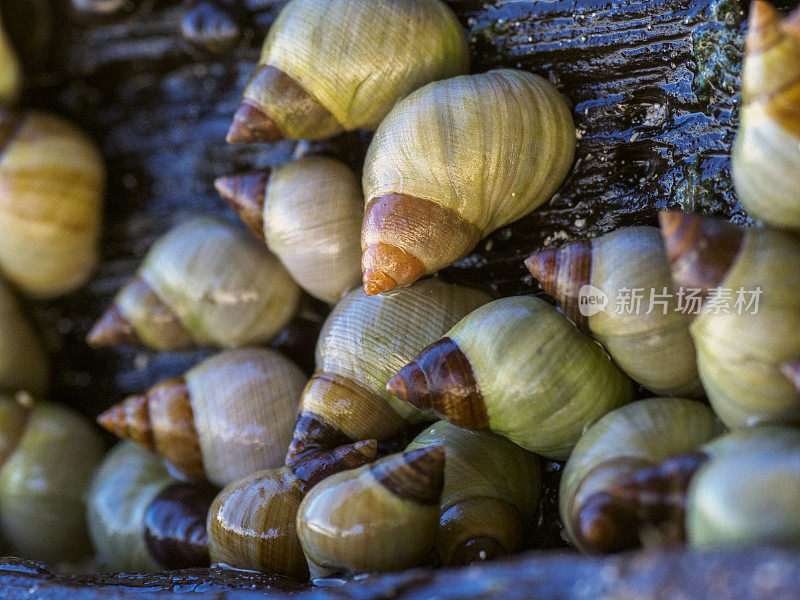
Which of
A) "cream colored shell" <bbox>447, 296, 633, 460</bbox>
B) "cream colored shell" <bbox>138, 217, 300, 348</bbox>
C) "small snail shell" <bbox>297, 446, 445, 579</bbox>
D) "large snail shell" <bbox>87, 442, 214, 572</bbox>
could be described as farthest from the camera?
"cream colored shell" <bbox>138, 217, 300, 348</bbox>

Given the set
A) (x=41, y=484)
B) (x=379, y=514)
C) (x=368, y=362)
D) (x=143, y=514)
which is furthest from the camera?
(x=41, y=484)

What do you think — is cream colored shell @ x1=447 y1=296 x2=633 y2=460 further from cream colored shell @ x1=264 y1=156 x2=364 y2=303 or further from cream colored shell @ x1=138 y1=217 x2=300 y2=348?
cream colored shell @ x1=138 y1=217 x2=300 y2=348

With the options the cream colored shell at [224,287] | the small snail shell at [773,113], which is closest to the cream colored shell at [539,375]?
the small snail shell at [773,113]

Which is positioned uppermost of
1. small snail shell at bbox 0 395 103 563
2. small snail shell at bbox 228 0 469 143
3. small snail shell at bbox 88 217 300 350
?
small snail shell at bbox 228 0 469 143

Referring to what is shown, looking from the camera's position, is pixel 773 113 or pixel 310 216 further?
pixel 310 216

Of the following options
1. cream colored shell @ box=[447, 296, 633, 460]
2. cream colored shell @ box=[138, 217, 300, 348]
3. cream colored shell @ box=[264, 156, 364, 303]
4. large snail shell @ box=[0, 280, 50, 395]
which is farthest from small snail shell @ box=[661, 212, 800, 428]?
large snail shell @ box=[0, 280, 50, 395]

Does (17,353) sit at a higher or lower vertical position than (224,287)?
lower

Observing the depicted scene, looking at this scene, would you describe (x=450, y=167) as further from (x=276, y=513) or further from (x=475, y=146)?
(x=276, y=513)

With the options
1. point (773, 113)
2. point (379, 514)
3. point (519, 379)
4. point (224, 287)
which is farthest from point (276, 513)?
point (773, 113)
